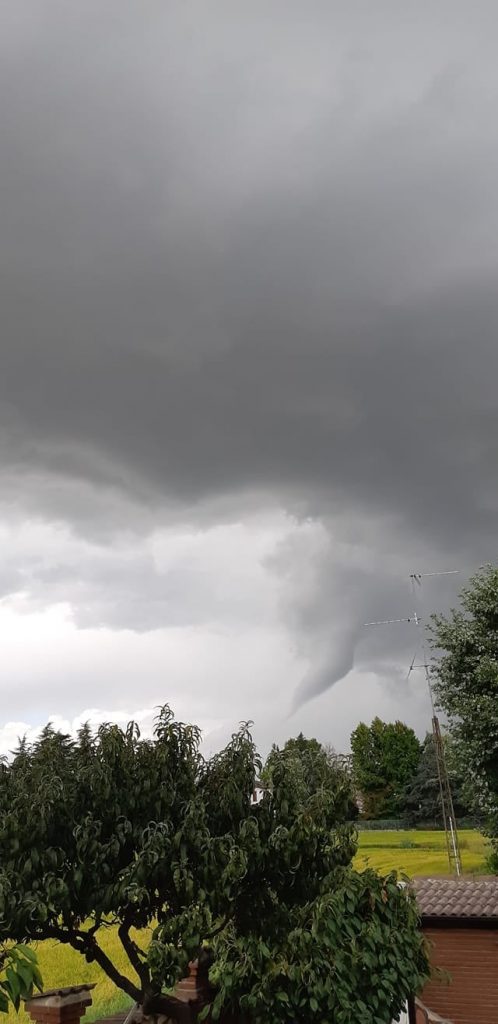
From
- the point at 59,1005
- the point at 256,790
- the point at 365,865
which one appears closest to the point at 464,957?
the point at 256,790

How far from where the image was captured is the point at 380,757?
279ft

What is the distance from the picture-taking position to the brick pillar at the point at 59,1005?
9.64 m

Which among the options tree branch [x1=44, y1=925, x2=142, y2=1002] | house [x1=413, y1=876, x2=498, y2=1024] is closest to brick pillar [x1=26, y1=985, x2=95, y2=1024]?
tree branch [x1=44, y1=925, x2=142, y2=1002]

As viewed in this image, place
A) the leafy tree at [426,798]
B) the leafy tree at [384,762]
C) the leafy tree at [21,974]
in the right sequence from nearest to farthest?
1. the leafy tree at [21,974]
2. the leafy tree at [426,798]
3. the leafy tree at [384,762]

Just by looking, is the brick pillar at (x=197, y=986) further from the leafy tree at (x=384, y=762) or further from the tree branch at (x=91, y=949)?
the leafy tree at (x=384, y=762)

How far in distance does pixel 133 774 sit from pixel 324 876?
3173 mm

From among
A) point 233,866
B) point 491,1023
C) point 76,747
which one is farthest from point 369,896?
point 491,1023

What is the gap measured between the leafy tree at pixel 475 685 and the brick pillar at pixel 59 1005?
51.5ft

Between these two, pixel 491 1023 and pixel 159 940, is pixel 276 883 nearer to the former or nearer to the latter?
pixel 159 940

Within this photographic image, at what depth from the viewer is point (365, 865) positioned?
82.2 feet

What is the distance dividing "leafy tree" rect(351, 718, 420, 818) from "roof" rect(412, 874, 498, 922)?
61.9m

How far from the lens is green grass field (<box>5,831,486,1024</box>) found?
16328mm

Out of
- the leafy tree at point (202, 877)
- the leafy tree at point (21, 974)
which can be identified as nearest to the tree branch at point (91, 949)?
the leafy tree at point (202, 877)

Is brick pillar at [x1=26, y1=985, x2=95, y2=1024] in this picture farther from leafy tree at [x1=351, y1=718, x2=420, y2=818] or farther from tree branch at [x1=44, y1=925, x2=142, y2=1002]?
leafy tree at [x1=351, y1=718, x2=420, y2=818]
